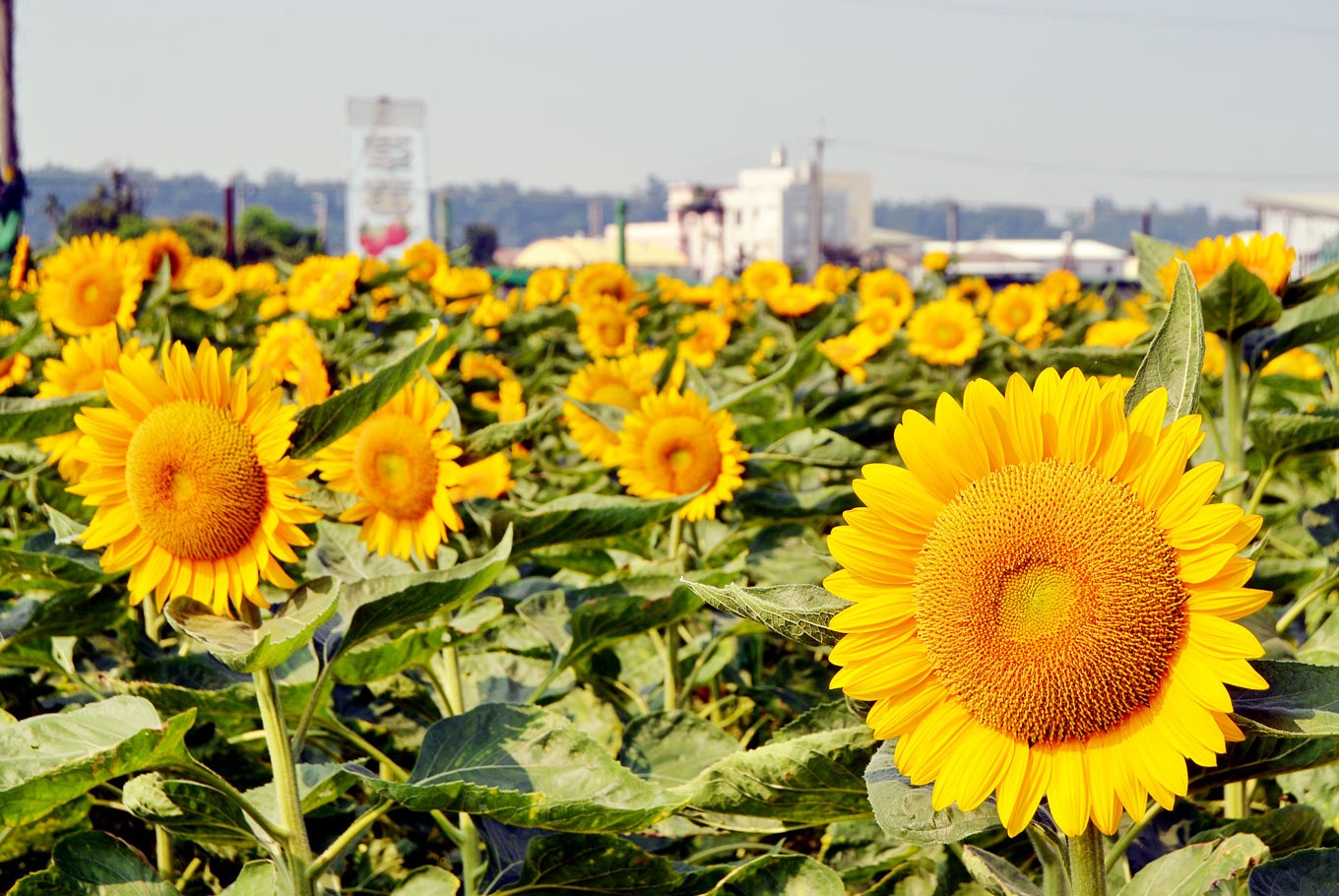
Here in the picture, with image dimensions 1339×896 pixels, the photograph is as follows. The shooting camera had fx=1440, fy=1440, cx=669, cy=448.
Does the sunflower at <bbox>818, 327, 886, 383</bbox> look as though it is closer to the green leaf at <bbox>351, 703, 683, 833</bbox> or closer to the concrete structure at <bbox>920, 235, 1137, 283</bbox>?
the green leaf at <bbox>351, 703, 683, 833</bbox>

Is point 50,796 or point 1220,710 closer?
point 1220,710

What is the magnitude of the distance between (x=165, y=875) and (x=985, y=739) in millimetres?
1541

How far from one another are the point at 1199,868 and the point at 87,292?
3416 millimetres

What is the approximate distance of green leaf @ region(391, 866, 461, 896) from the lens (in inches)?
68.1

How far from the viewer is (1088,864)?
116 cm

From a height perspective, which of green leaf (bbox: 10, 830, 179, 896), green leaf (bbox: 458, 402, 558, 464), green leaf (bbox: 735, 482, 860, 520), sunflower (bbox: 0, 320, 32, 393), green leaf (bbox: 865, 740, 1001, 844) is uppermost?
green leaf (bbox: 458, 402, 558, 464)

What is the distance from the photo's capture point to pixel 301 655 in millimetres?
1907

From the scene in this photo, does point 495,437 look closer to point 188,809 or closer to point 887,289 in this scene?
point 188,809

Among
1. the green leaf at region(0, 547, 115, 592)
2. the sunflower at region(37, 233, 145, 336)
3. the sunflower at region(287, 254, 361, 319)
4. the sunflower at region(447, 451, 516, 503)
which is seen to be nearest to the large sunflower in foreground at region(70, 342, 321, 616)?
the green leaf at region(0, 547, 115, 592)

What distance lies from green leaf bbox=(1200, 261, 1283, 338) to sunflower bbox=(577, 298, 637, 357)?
3.73 meters

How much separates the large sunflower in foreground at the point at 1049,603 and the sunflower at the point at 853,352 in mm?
3227

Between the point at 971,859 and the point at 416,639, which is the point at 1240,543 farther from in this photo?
the point at 416,639

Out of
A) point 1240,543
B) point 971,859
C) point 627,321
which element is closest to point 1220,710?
point 1240,543

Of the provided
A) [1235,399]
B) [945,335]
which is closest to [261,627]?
[1235,399]
